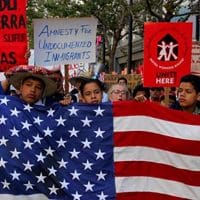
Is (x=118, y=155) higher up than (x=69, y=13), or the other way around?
(x=69, y=13)

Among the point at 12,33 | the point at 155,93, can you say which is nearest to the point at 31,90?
the point at 12,33

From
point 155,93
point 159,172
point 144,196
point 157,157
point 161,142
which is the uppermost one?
point 155,93

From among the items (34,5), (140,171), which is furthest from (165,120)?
(34,5)

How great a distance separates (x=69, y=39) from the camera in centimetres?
746

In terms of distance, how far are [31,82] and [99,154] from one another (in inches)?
36.1

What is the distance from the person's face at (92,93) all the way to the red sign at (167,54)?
73.7 inches

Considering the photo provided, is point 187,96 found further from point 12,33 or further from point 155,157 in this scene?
point 12,33

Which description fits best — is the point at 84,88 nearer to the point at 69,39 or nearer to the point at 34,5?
the point at 69,39

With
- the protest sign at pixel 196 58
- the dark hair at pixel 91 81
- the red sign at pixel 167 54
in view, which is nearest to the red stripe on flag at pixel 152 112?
the dark hair at pixel 91 81

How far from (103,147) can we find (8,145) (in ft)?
2.48

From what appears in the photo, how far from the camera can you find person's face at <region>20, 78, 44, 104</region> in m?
5.30

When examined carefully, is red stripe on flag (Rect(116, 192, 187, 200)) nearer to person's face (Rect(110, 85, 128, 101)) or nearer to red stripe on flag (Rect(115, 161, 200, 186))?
red stripe on flag (Rect(115, 161, 200, 186))

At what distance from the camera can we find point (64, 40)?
24.4ft

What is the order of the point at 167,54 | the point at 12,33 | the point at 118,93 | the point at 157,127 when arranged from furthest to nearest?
the point at 167,54 → the point at 12,33 → the point at 118,93 → the point at 157,127
